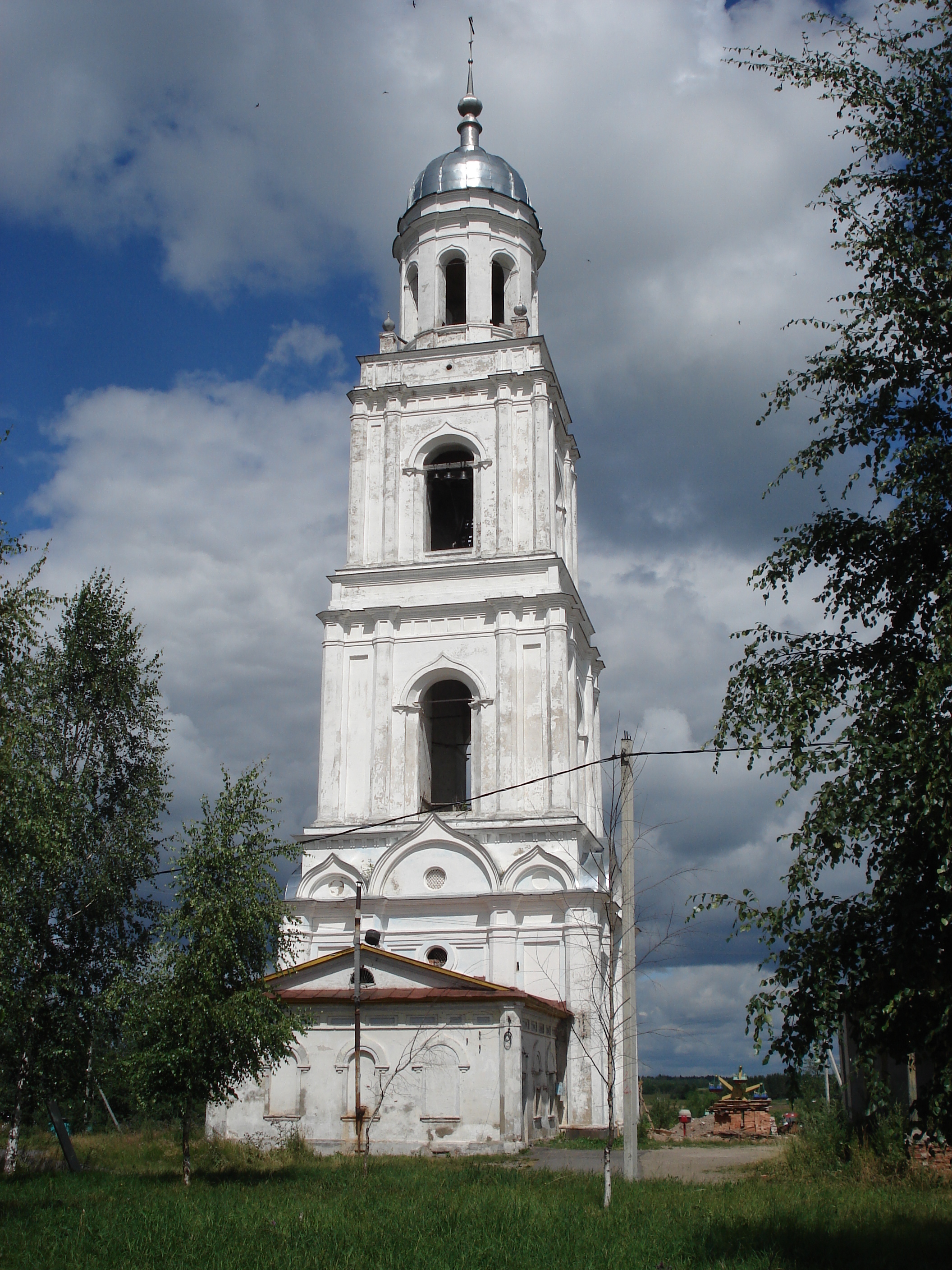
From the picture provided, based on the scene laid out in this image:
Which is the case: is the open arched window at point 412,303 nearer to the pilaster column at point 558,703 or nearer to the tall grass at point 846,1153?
the pilaster column at point 558,703

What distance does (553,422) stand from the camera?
3353cm

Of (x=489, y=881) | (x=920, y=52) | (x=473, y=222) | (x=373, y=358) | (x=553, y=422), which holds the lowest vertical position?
(x=489, y=881)

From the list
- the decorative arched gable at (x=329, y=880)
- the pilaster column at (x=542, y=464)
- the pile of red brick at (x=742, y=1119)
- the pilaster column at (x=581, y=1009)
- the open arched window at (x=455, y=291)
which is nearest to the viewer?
the pilaster column at (x=581, y=1009)

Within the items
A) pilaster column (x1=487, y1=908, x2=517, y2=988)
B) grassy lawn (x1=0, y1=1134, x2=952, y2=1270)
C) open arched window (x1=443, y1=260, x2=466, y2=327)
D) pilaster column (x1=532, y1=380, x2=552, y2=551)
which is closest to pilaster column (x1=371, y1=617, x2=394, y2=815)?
pilaster column (x1=487, y1=908, x2=517, y2=988)

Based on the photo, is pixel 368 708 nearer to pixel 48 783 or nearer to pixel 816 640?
pixel 48 783

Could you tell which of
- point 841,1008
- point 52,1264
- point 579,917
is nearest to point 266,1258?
point 52,1264

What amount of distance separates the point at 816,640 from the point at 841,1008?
329 centimetres

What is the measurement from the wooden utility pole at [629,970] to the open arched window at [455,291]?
2321cm

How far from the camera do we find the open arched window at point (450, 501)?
33594 millimetres

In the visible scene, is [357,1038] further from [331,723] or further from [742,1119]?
[742,1119]

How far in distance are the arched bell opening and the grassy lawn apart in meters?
15.5

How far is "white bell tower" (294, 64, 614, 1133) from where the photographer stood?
27.9 meters

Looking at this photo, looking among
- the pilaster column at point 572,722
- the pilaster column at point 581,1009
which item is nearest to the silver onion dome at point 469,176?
the pilaster column at point 572,722

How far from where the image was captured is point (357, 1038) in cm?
2233
